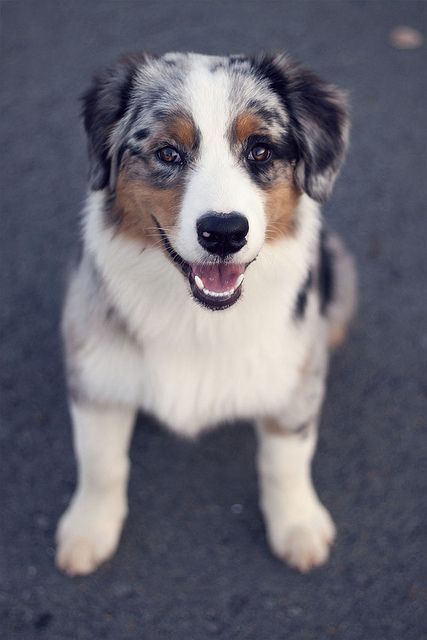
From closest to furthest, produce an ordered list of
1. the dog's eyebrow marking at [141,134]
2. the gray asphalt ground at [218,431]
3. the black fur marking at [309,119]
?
1. the dog's eyebrow marking at [141,134]
2. the black fur marking at [309,119]
3. the gray asphalt ground at [218,431]

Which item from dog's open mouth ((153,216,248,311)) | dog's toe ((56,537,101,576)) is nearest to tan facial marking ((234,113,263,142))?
dog's open mouth ((153,216,248,311))

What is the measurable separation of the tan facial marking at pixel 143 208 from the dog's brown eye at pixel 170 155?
3.7 inches

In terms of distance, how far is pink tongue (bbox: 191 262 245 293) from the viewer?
8.74 feet

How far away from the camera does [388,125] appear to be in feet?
16.7

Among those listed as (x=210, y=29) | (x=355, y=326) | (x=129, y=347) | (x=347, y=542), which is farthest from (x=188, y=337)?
(x=210, y=29)

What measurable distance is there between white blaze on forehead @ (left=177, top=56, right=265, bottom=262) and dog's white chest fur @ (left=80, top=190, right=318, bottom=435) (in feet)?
0.90

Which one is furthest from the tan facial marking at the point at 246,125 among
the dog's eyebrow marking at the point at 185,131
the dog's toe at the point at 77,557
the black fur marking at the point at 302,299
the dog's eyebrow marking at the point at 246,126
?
the dog's toe at the point at 77,557

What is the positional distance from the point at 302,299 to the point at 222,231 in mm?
700

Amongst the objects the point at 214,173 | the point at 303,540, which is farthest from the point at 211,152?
the point at 303,540

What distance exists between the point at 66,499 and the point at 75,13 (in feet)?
11.6

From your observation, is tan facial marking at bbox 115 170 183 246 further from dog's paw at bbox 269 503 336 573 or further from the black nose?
dog's paw at bbox 269 503 336 573

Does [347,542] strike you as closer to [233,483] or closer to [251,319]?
[233,483]

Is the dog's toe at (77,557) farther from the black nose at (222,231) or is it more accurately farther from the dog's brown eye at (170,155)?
the dog's brown eye at (170,155)

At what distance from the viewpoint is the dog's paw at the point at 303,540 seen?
3344 mm
